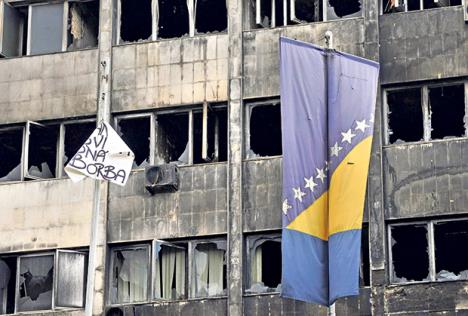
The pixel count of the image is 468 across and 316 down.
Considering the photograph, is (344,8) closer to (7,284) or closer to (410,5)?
(410,5)

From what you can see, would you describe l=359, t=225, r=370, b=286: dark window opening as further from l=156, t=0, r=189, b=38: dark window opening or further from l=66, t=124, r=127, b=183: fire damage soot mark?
l=156, t=0, r=189, b=38: dark window opening

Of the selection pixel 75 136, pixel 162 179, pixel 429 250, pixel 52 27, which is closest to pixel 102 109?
pixel 75 136

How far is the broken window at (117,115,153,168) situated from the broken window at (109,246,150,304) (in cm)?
270

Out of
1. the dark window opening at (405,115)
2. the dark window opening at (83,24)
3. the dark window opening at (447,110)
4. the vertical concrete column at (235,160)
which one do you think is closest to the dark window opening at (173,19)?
the vertical concrete column at (235,160)

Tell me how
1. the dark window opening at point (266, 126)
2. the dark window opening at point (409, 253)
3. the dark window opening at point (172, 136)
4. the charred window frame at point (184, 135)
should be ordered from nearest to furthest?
the dark window opening at point (409, 253) → the dark window opening at point (266, 126) → the charred window frame at point (184, 135) → the dark window opening at point (172, 136)

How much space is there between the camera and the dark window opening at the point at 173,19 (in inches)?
1770

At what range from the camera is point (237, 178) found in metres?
42.1

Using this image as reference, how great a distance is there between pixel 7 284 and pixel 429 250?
40.6ft

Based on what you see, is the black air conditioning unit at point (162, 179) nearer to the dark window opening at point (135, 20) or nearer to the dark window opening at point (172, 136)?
the dark window opening at point (172, 136)

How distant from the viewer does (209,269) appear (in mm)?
42281

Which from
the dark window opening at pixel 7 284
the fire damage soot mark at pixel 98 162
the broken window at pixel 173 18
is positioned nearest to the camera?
the fire damage soot mark at pixel 98 162

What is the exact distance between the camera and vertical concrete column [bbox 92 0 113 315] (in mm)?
42556

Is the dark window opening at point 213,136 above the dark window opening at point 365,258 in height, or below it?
above

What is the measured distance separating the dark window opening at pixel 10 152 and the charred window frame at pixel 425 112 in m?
11.1
